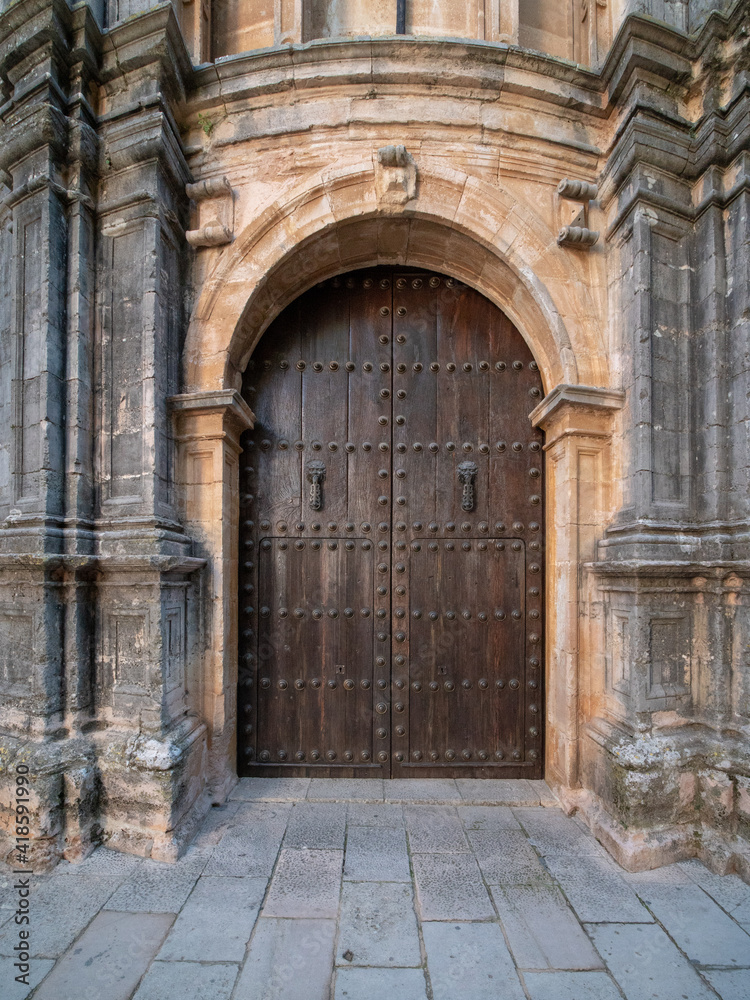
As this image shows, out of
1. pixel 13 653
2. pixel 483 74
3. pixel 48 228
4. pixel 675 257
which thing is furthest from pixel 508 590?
pixel 48 228

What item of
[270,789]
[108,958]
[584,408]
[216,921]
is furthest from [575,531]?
[108,958]

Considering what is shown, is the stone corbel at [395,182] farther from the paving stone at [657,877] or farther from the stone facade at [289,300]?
the paving stone at [657,877]

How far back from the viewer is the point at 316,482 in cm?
326

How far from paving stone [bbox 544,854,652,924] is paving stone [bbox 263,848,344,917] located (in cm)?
100

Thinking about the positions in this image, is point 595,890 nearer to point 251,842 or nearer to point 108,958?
point 251,842

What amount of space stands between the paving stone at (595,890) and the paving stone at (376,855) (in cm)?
69

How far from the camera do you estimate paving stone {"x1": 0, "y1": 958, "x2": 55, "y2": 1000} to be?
1729mm

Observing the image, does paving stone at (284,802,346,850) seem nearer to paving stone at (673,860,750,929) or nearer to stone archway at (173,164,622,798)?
stone archway at (173,164,622,798)

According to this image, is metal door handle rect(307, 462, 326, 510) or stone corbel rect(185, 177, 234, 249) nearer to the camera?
stone corbel rect(185, 177, 234, 249)

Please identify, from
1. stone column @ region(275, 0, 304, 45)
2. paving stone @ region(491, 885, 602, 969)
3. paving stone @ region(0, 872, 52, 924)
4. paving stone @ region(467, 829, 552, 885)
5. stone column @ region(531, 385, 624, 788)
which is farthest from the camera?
stone column @ region(275, 0, 304, 45)

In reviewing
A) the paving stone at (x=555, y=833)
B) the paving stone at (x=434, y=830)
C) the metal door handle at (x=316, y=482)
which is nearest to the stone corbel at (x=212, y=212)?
the metal door handle at (x=316, y=482)

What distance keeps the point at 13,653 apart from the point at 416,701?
2247 millimetres

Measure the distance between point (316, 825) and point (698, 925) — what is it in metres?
1.72

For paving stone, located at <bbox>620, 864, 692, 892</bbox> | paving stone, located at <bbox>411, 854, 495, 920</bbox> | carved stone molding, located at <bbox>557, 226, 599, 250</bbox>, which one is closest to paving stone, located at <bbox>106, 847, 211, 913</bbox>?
paving stone, located at <bbox>411, 854, 495, 920</bbox>
